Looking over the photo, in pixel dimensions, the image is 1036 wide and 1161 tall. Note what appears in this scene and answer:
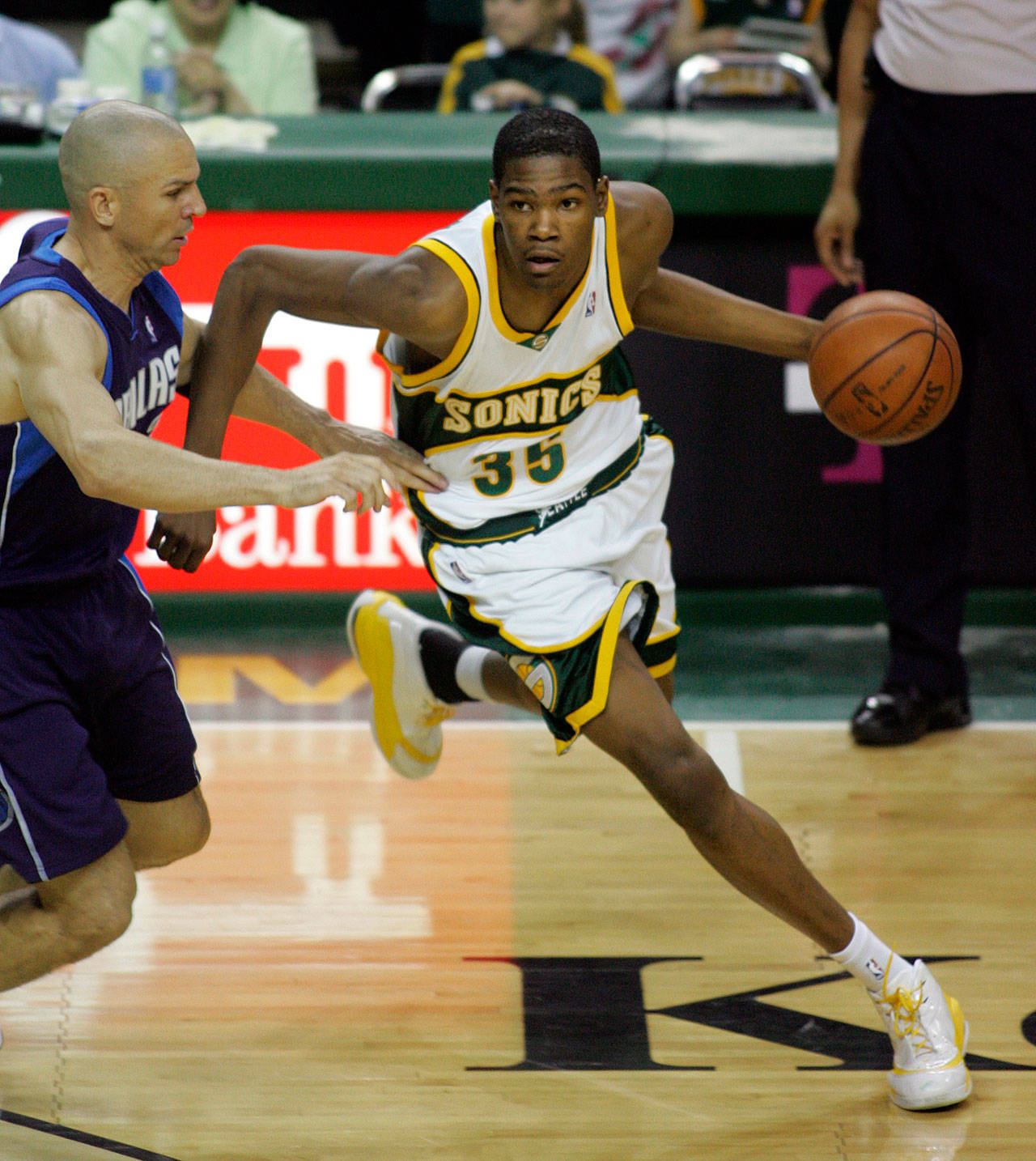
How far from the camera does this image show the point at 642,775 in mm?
2965

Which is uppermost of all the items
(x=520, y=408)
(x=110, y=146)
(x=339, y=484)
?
(x=110, y=146)

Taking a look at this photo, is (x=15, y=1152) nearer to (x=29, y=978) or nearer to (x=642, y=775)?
(x=29, y=978)

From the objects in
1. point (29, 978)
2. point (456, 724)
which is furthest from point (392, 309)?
point (456, 724)

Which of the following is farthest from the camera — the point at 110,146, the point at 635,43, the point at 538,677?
the point at 635,43

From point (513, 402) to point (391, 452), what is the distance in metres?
0.25

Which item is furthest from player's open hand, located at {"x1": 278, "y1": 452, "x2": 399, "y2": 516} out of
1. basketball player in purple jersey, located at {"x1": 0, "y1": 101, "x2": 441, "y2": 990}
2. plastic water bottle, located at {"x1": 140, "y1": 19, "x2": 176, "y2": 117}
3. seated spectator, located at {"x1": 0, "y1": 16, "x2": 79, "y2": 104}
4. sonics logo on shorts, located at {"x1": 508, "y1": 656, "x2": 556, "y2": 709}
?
seated spectator, located at {"x1": 0, "y1": 16, "x2": 79, "y2": 104}

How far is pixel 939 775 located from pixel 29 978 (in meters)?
2.57

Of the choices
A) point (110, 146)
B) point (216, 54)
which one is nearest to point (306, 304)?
point (110, 146)

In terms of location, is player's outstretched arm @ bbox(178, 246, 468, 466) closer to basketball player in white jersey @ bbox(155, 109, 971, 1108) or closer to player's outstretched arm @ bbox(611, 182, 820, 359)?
basketball player in white jersey @ bbox(155, 109, 971, 1108)

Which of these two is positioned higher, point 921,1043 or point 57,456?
point 57,456

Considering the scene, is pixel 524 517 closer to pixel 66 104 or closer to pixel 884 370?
pixel 884 370

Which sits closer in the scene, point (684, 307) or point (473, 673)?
point (684, 307)

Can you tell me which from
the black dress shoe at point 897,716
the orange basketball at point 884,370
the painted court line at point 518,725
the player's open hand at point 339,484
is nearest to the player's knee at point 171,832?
the player's open hand at point 339,484

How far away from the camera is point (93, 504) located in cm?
289
